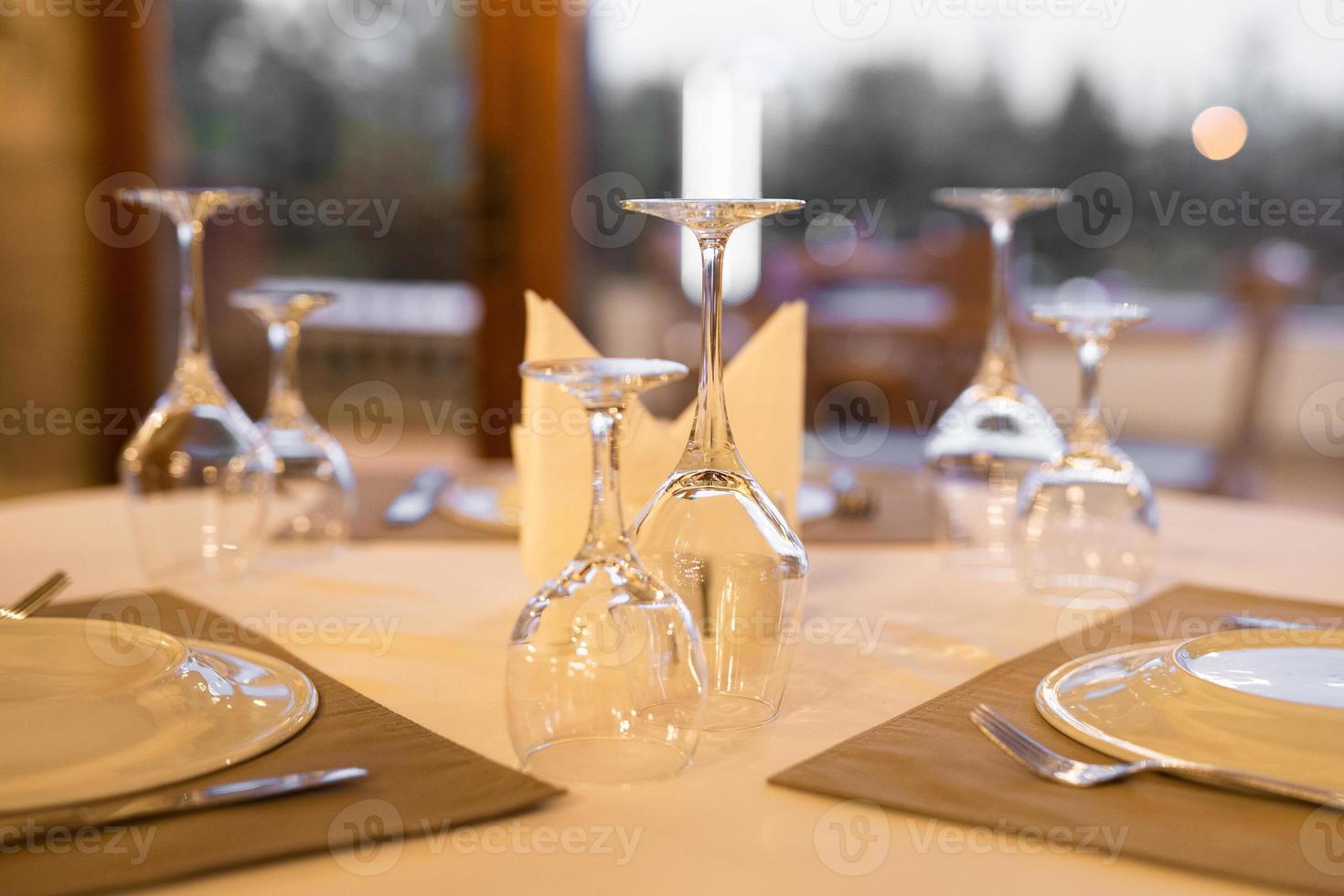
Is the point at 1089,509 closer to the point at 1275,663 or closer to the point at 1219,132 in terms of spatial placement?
the point at 1275,663

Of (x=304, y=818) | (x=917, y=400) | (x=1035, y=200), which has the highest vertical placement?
(x=1035, y=200)

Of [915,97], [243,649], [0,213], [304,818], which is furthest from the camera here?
[915,97]

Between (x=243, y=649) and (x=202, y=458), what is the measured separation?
13.8 inches

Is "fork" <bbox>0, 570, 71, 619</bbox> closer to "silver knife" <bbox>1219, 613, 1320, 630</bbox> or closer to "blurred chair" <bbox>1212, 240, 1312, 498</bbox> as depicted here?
"silver knife" <bbox>1219, 613, 1320, 630</bbox>

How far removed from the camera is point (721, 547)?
29.5 inches

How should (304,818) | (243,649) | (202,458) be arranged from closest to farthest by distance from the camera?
1. (304,818)
2. (243,649)
3. (202,458)

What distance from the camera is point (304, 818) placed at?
0.59 metres

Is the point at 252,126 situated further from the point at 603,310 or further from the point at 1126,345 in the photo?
the point at 1126,345

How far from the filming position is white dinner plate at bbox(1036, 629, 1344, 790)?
0.63m

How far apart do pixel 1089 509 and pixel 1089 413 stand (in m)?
0.08

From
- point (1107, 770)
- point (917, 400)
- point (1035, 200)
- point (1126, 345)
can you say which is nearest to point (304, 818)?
point (1107, 770)

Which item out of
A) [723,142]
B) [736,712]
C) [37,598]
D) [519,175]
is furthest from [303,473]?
[723,142]

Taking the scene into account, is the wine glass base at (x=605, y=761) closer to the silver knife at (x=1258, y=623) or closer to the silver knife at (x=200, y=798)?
the silver knife at (x=200, y=798)

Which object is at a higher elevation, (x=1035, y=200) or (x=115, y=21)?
(x=115, y=21)
